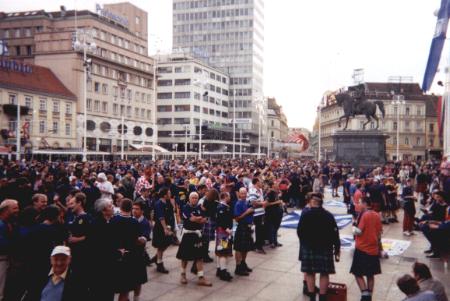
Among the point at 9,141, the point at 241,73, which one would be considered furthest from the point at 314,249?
the point at 241,73

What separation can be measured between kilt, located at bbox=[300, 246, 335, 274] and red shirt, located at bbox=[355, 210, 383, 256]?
1.85 feet

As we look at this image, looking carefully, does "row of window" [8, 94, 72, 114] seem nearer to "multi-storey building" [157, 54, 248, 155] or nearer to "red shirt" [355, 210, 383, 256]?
"multi-storey building" [157, 54, 248, 155]

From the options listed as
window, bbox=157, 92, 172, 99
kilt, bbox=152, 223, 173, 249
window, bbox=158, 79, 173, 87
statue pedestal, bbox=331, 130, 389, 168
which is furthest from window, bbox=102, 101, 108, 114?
kilt, bbox=152, 223, 173, 249

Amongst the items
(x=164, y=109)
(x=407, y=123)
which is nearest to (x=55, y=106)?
(x=164, y=109)

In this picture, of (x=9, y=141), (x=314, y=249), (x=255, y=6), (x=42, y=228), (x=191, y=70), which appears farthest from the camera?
(x=255, y=6)

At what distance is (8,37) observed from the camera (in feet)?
248

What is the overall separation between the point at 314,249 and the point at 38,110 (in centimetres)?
5419

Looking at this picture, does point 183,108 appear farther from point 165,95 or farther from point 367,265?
point 367,265

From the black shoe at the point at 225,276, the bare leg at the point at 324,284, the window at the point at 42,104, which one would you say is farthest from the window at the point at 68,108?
the bare leg at the point at 324,284

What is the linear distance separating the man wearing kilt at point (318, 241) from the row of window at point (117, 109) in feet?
199

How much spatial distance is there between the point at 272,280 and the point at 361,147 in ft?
94.5

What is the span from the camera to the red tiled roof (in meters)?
52.2

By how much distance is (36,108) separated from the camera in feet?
180

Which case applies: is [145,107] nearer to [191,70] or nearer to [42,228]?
[191,70]
